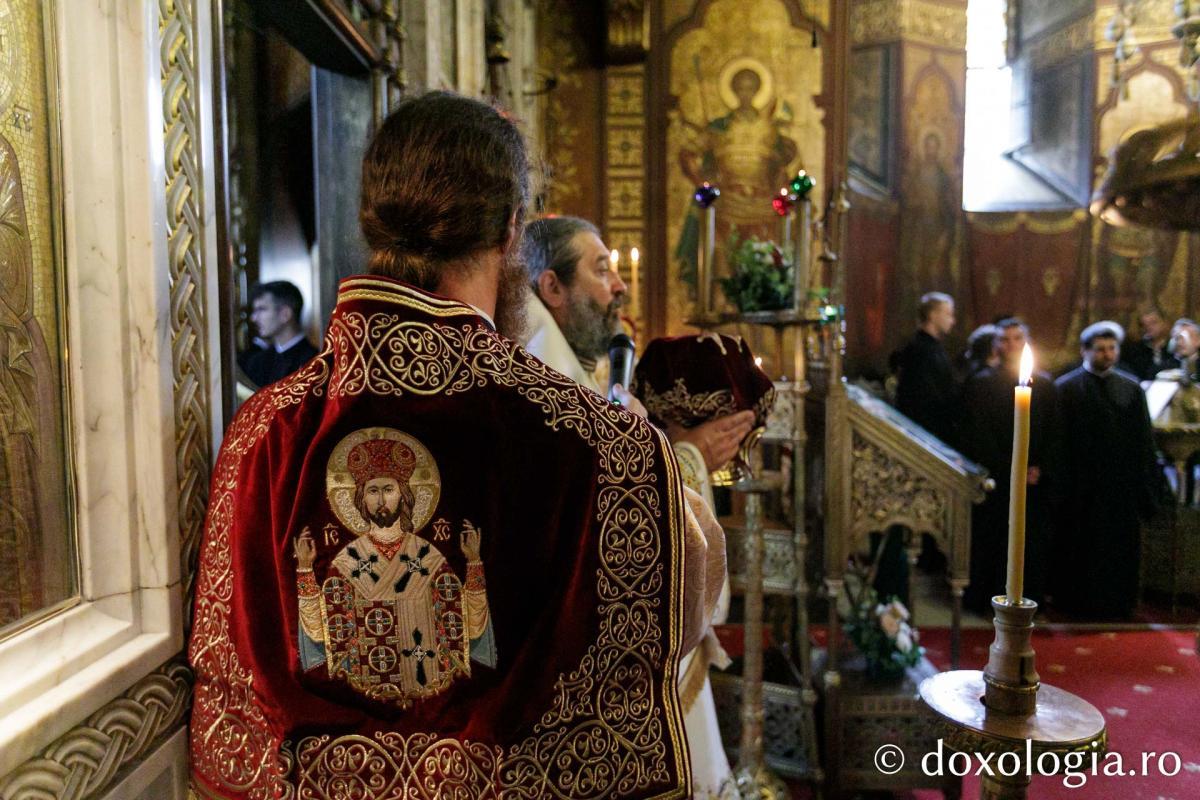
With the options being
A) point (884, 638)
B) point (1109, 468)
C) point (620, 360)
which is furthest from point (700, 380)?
point (1109, 468)

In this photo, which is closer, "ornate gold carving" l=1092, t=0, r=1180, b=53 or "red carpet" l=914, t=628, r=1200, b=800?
"red carpet" l=914, t=628, r=1200, b=800

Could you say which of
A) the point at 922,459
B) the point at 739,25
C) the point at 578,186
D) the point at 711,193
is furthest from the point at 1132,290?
the point at 711,193

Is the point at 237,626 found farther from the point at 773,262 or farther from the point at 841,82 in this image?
the point at 841,82

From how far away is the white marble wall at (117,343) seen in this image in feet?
3.22

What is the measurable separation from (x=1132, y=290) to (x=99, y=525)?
7578 mm

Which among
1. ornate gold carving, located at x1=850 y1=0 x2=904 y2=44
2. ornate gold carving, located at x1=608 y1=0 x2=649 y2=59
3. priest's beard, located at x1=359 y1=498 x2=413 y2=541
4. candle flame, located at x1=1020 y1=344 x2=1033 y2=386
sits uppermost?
ornate gold carving, located at x1=850 y1=0 x2=904 y2=44

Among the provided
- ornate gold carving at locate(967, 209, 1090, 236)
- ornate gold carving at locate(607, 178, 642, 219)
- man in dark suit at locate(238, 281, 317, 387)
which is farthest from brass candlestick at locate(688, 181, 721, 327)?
ornate gold carving at locate(967, 209, 1090, 236)

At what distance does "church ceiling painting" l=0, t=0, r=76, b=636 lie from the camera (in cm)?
90

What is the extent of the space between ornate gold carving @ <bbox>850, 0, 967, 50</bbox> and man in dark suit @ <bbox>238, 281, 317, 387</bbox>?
18.4ft

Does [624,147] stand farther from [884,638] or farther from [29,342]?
[29,342]

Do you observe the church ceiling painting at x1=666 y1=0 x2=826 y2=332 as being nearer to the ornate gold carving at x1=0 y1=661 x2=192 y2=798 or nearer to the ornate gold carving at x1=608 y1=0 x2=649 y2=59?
the ornate gold carving at x1=608 y1=0 x2=649 y2=59

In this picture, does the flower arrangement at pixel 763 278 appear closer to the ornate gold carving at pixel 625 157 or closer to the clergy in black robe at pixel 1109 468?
the ornate gold carving at pixel 625 157

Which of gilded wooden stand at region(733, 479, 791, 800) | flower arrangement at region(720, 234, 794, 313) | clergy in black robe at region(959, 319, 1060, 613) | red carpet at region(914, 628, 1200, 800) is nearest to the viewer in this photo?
gilded wooden stand at region(733, 479, 791, 800)

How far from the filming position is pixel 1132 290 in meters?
6.61
